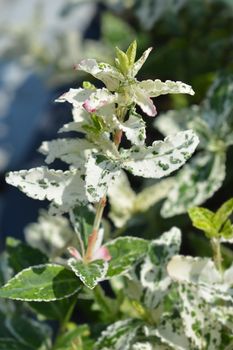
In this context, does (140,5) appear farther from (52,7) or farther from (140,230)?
(52,7)

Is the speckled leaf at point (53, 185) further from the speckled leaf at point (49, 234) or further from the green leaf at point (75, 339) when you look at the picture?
the speckled leaf at point (49, 234)

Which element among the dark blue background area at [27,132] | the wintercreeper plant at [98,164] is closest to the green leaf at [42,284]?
the wintercreeper plant at [98,164]

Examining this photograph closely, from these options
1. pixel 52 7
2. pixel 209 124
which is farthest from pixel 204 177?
pixel 52 7

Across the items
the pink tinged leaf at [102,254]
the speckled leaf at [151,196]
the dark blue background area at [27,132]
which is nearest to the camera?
the pink tinged leaf at [102,254]

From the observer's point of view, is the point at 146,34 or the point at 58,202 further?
the point at 146,34

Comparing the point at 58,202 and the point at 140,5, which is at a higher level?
the point at 140,5

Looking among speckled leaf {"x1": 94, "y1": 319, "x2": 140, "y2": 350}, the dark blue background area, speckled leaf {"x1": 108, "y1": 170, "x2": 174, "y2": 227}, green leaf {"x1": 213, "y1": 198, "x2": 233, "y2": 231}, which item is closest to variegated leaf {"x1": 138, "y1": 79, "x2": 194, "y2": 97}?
green leaf {"x1": 213, "y1": 198, "x2": 233, "y2": 231}
